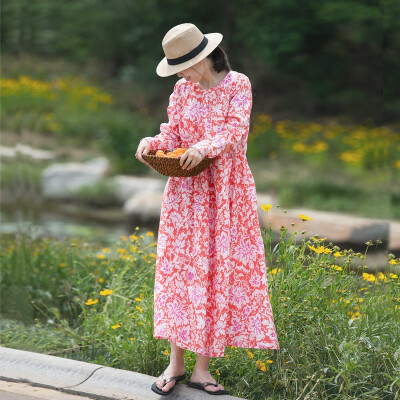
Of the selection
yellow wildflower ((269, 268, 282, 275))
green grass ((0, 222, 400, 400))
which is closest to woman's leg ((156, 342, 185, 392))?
green grass ((0, 222, 400, 400))

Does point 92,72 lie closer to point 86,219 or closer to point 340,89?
point 86,219

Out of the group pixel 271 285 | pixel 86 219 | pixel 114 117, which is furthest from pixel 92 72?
pixel 271 285

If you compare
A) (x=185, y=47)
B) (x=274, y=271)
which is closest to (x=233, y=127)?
(x=185, y=47)

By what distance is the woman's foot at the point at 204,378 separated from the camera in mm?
3045

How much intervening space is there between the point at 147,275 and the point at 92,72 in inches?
177

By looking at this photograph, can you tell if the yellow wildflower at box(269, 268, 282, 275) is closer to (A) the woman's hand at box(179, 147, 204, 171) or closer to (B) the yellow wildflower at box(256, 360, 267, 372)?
(B) the yellow wildflower at box(256, 360, 267, 372)

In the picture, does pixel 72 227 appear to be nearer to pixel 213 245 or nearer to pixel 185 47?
pixel 213 245

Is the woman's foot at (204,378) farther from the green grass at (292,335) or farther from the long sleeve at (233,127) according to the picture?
the long sleeve at (233,127)

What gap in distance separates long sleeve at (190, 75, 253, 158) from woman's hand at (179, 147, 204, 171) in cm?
2

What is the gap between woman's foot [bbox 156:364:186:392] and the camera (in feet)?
10.0

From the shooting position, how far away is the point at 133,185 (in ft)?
25.0

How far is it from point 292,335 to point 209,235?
59cm

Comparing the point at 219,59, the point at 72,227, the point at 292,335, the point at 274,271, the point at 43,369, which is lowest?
the point at 72,227

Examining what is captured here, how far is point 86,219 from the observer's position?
755 cm
